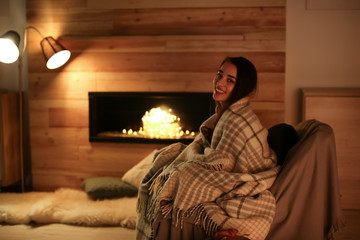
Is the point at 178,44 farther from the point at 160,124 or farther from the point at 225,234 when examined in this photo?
the point at 225,234

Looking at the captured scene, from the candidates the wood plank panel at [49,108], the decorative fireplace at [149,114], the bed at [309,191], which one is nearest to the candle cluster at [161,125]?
the decorative fireplace at [149,114]

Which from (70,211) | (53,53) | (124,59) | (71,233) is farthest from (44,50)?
(71,233)

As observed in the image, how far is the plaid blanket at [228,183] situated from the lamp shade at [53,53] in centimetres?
178

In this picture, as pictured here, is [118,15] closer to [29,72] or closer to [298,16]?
[29,72]

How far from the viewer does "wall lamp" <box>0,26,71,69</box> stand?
3213 mm

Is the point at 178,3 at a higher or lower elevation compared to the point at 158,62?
higher

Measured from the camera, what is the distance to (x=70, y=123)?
373cm

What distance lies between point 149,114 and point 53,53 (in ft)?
3.18

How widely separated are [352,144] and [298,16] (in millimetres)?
1129

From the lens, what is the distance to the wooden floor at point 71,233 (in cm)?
272

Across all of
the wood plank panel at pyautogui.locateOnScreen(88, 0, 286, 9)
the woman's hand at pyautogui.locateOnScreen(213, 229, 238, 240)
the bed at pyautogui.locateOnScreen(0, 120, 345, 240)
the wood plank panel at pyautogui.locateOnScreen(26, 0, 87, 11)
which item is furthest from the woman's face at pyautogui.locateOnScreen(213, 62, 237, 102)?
the wood plank panel at pyautogui.locateOnScreen(26, 0, 87, 11)

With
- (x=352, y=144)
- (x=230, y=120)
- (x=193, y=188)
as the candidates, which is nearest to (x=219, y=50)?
(x=352, y=144)

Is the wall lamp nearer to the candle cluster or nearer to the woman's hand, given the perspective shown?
the candle cluster

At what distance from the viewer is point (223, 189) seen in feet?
6.33
